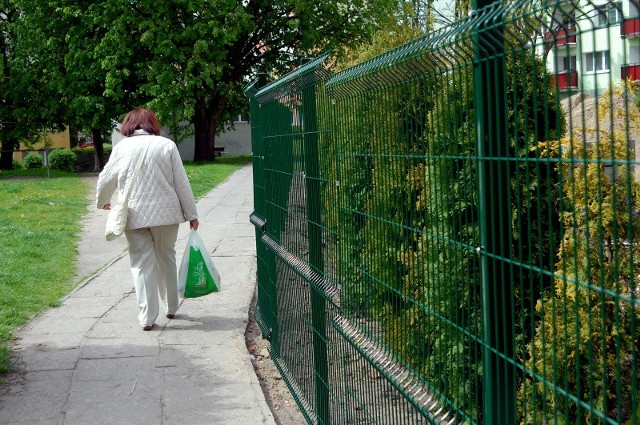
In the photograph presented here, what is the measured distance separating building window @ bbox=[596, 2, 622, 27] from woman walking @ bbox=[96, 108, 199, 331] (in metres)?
6.04

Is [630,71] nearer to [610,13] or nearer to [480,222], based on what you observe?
[610,13]

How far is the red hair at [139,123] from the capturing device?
306 inches

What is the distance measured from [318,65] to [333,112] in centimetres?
44

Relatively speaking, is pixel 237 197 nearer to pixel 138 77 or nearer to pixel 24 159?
pixel 138 77

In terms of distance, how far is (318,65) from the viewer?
463 cm

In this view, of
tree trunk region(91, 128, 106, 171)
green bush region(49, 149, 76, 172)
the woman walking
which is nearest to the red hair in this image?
the woman walking

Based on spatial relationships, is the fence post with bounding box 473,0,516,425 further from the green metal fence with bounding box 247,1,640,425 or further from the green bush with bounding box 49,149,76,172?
the green bush with bounding box 49,149,76,172

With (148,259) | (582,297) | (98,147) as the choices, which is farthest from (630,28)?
(98,147)

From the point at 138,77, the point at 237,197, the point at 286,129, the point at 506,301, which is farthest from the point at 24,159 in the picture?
the point at 506,301

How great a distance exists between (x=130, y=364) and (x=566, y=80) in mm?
5199

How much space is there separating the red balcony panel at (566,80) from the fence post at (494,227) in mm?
321

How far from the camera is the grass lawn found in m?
8.62

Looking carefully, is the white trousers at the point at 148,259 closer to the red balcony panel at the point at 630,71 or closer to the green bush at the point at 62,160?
the red balcony panel at the point at 630,71

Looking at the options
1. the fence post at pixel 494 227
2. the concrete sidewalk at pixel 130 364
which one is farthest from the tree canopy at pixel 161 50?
the fence post at pixel 494 227
